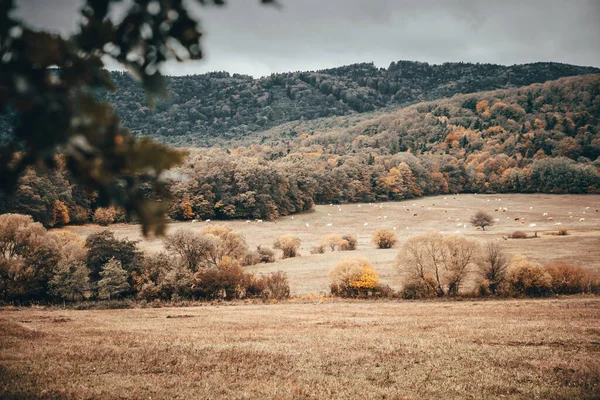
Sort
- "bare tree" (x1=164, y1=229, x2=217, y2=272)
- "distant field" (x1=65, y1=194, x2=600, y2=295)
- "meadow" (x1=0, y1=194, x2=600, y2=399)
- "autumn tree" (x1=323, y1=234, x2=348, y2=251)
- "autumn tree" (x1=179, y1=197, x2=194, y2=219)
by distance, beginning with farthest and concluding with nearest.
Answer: "autumn tree" (x1=179, y1=197, x2=194, y2=219)
"autumn tree" (x1=323, y1=234, x2=348, y2=251)
"distant field" (x1=65, y1=194, x2=600, y2=295)
"bare tree" (x1=164, y1=229, x2=217, y2=272)
"meadow" (x1=0, y1=194, x2=600, y2=399)

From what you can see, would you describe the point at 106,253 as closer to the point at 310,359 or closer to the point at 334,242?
the point at 310,359

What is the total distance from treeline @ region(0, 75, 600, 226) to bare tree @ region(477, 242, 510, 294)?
61742 millimetres

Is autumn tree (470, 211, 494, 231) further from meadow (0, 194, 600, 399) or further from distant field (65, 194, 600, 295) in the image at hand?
meadow (0, 194, 600, 399)

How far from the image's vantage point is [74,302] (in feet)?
122

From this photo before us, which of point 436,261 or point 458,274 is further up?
point 436,261

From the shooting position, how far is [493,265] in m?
38.7

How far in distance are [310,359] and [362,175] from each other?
424 feet

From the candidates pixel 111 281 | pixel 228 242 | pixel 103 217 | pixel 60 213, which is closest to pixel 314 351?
pixel 111 281

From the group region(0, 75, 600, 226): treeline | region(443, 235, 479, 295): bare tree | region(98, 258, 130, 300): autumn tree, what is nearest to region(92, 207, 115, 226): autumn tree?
region(0, 75, 600, 226): treeline

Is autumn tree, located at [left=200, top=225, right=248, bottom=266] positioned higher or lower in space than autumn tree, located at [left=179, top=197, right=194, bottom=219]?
lower

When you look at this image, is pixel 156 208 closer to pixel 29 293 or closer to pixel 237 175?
pixel 29 293

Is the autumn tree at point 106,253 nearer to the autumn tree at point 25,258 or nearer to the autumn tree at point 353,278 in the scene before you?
the autumn tree at point 25,258

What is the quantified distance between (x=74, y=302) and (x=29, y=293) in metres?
4.25

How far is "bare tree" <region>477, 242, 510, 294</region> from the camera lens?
126 ft
